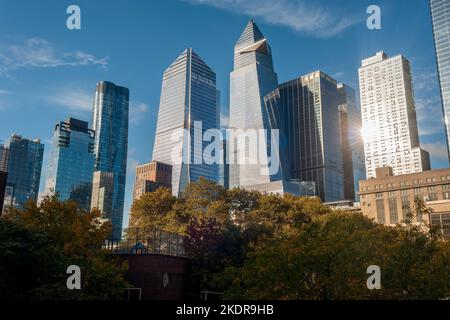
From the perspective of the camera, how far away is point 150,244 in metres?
42.2

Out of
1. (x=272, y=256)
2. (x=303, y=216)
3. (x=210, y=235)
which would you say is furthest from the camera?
(x=303, y=216)

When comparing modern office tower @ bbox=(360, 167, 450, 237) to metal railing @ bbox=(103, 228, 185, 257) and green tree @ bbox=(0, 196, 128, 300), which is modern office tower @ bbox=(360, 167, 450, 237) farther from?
green tree @ bbox=(0, 196, 128, 300)

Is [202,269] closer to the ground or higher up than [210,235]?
closer to the ground

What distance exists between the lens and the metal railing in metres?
40.5

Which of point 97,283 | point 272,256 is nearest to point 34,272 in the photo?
point 97,283

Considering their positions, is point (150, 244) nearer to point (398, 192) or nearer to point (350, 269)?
point (350, 269)

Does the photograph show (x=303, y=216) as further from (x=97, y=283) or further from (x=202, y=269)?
(x=97, y=283)

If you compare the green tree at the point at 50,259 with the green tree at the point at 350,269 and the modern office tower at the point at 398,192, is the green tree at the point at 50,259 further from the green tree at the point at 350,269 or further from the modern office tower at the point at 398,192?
the modern office tower at the point at 398,192

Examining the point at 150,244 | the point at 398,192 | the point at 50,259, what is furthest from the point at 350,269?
the point at 398,192

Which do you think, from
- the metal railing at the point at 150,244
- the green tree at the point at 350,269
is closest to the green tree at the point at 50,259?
the metal railing at the point at 150,244

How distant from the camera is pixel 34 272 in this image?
27422 mm

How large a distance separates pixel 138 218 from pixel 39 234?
157 feet

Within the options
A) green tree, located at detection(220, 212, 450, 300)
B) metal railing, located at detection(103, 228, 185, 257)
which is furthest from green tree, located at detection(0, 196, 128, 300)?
green tree, located at detection(220, 212, 450, 300)
